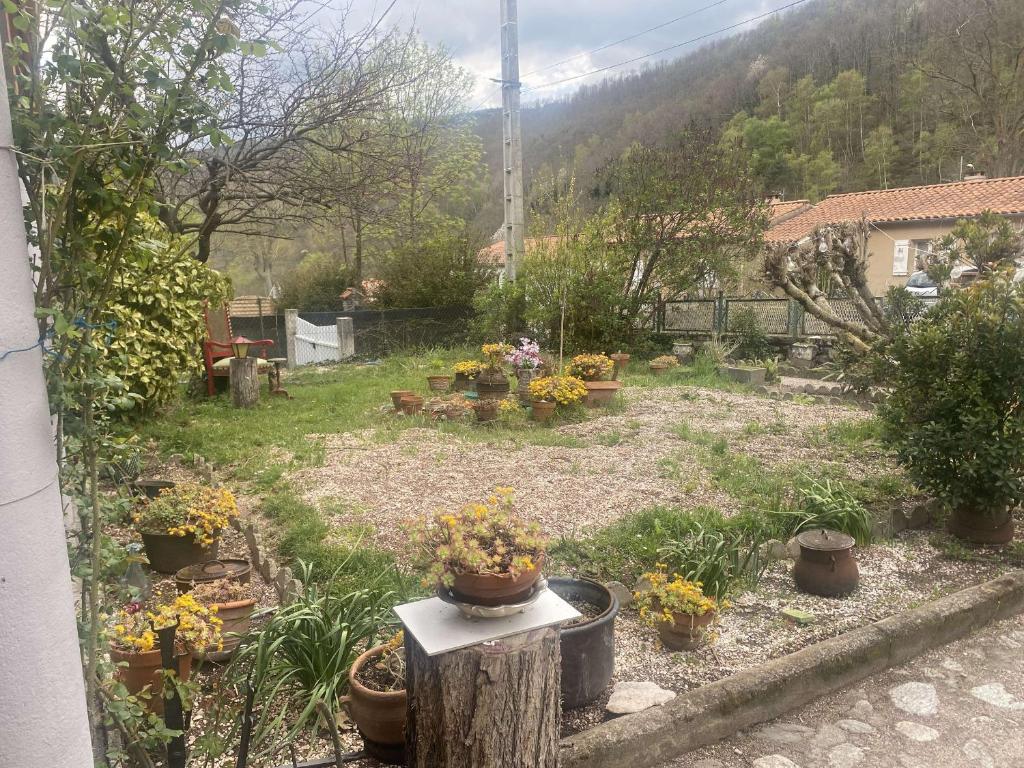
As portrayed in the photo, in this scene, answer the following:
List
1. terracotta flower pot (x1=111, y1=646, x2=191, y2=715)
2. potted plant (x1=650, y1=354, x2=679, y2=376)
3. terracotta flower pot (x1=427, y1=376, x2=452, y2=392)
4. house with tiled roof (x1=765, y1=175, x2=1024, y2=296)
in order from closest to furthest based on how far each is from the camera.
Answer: terracotta flower pot (x1=111, y1=646, x2=191, y2=715), terracotta flower pot (x1=427, y1=376, x2=452, y2=392), potted plant (x1=650, y1=354, x2=679, y2=376), house with tiled roof (x1=765, y1=175, x2=1024, y2=296)

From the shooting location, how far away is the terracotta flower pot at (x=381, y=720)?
2240 mm

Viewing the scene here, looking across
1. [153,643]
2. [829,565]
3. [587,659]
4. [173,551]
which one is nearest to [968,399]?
[829,565]

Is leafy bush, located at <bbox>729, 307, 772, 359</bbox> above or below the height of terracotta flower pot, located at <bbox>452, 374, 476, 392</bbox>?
above

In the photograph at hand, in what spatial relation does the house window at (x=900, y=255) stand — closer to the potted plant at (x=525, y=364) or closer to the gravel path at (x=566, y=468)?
the gravel path at (x=566, y=468)

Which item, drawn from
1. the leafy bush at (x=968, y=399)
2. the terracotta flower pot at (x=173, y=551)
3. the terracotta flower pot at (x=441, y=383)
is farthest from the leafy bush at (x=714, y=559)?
the terracotta flower pot at (x=441, y=383)

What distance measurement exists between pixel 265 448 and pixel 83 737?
559 cm

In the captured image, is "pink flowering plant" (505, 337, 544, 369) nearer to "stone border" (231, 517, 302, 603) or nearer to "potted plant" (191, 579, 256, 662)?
"stone border" (231, 517, 302, 603)

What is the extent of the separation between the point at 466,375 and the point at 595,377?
6.08 ft

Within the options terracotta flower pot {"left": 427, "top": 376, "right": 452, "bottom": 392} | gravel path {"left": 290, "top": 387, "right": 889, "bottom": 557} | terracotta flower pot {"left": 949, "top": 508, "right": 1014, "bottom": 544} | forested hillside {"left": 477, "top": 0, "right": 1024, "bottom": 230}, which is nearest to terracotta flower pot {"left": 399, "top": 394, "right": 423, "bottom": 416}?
gravel path {"left": 290, "top": 387, "right": 889, "bottom": 557}

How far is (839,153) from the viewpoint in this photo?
34.2 meters

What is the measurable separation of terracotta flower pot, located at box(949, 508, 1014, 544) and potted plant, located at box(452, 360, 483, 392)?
19.8 feet

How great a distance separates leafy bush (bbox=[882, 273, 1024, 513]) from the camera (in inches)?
159

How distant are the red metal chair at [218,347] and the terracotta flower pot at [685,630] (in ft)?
23.8

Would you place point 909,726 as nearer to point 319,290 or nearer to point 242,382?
point 242,382
